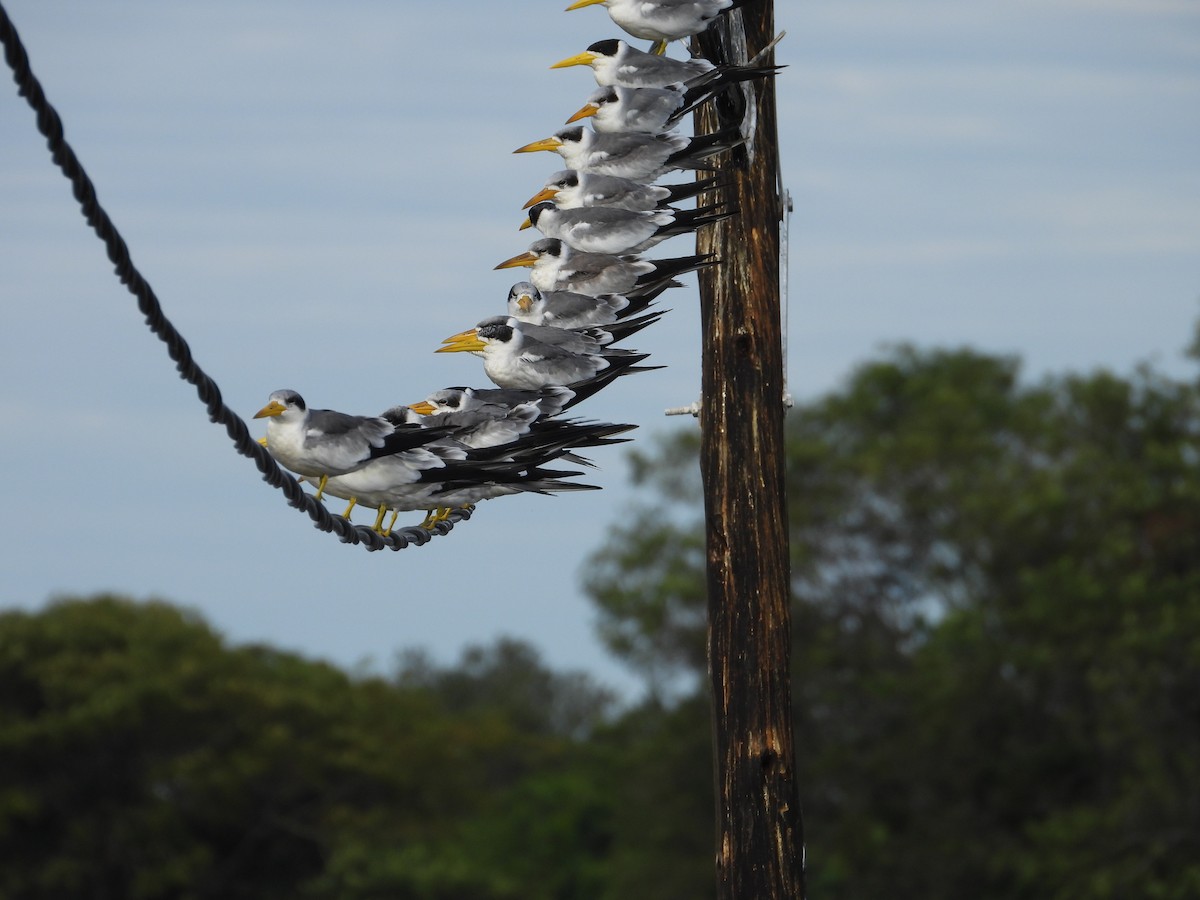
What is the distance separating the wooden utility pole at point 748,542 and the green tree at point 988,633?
16.4 metres

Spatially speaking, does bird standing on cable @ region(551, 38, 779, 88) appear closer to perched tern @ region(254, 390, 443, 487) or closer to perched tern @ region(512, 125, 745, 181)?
perched tern @ region(512, 125, 745, 181)

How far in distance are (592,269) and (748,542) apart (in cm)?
143

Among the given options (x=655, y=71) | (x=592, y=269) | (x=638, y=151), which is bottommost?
(x=592, y=269)

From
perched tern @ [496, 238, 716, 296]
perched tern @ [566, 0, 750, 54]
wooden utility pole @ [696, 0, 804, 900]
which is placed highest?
perched tern @ [566, 0, 750, 54]

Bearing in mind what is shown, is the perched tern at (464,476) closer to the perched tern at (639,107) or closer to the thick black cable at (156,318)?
the thick black cable at (156,318)

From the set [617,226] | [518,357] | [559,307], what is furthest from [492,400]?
[617,226]

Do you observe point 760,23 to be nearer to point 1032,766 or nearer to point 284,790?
point 1032,766

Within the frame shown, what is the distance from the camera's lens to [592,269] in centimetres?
→ 763

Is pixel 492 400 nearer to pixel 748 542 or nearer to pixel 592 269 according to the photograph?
pixel 592 269

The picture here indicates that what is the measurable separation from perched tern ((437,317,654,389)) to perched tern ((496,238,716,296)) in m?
0.43

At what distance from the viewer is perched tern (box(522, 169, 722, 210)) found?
7.66 meters

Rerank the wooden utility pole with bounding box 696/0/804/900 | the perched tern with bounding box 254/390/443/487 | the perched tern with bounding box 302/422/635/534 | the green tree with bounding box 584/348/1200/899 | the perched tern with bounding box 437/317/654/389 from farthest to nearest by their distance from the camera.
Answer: the green tree with bounding box 584/348/1200/899 < the wooden utility pole with bounding box 696/0/804/900 < the perched tern with bounding box 437/317/654/389 < the perched tern with bounding box 302/422/635/534 < the perched tern with bounding box 254/390/443/487

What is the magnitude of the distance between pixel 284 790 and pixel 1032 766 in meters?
14.1

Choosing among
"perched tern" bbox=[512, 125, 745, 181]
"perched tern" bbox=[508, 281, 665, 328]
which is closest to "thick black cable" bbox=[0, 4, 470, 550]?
"perched tern" bbox=[508, 281, 665, 328]
